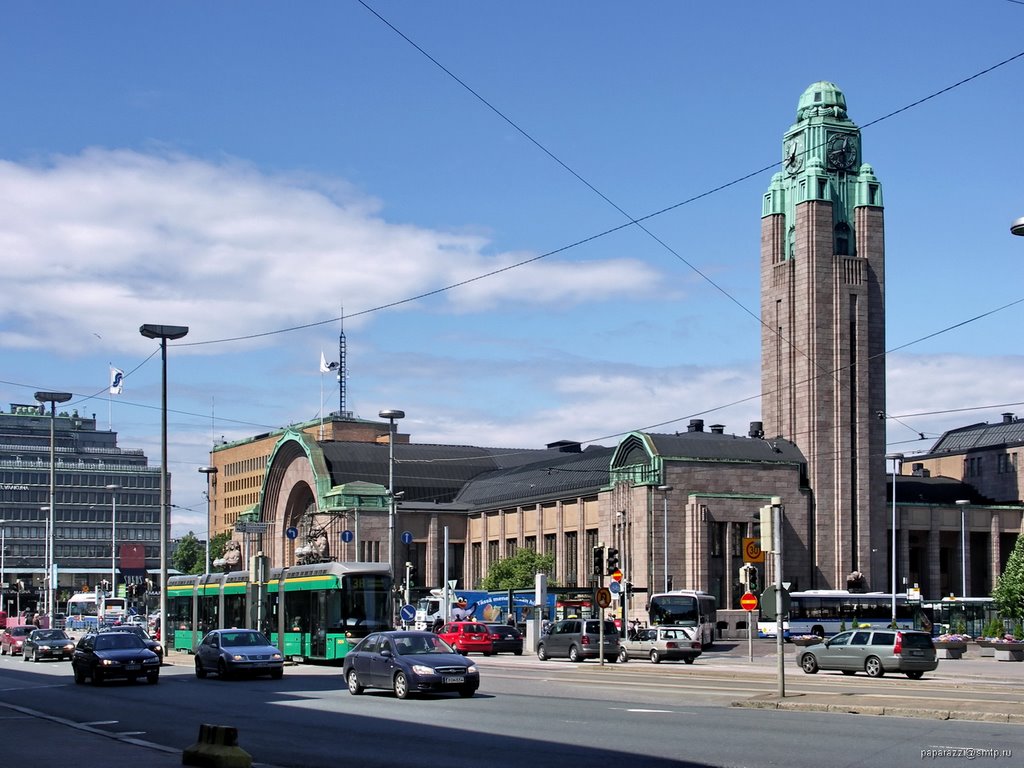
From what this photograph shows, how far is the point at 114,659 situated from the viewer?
116ft

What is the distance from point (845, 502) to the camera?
93.4 m

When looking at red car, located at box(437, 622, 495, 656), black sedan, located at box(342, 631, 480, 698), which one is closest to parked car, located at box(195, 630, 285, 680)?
black sedan, located at box(342, 631, 480, 698)

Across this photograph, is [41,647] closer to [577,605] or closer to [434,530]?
[577,605]

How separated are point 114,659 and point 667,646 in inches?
870

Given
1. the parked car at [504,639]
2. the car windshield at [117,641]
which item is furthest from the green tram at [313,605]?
the parked car at [504,639]

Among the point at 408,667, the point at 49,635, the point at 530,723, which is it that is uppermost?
the point at 408,667

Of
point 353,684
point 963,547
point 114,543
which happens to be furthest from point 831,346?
point 353,684

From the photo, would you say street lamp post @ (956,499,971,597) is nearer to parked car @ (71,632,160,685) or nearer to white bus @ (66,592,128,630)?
white bus @ (66,592,128,630)

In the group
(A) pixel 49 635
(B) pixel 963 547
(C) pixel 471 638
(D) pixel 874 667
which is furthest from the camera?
(B) pixel 963 547

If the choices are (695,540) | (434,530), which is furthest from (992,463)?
(434,530)

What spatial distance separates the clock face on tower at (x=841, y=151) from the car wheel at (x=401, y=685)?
75359 millimetres

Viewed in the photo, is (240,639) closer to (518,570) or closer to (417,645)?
(417,645)

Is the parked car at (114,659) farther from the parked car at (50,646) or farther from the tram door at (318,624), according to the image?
the parked car at (50,646)

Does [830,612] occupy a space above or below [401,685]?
below
